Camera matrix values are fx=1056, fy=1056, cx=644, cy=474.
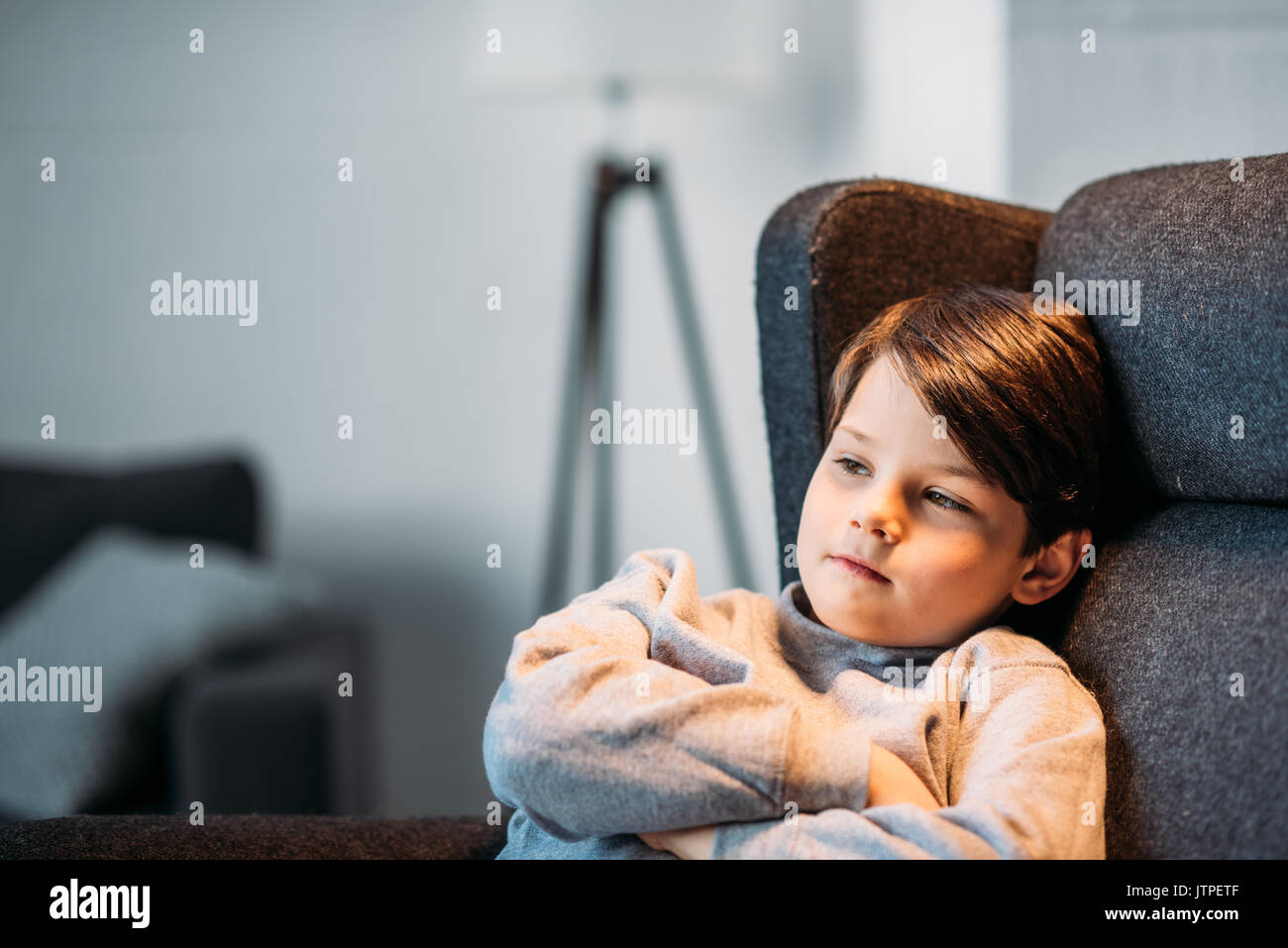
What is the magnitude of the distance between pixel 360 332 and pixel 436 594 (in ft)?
1.84

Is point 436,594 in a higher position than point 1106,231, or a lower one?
lower

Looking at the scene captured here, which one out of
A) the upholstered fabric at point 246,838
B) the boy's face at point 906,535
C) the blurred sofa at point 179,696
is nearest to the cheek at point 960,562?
the boy's face at point 906,535

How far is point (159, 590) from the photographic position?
1.57 meters

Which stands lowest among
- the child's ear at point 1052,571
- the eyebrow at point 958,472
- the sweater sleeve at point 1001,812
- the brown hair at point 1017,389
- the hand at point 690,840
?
the hand at point 690,840

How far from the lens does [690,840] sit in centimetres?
68

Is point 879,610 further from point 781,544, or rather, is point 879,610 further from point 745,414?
point 745,414

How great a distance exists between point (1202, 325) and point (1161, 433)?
9 centimetres

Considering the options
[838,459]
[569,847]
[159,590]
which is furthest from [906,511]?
[159,590]

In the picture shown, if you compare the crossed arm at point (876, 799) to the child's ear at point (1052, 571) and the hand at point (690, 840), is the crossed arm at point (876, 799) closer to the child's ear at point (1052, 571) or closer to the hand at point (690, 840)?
the hand at point (690, 840)

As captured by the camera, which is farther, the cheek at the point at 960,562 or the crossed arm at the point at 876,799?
the cheek at the point at 960,562

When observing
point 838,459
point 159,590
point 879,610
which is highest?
point 838,459

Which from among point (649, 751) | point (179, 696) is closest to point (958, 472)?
point (649, 751)

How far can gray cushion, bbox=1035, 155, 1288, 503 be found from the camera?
75 cm

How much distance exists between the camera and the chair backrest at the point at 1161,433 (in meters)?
0.69
